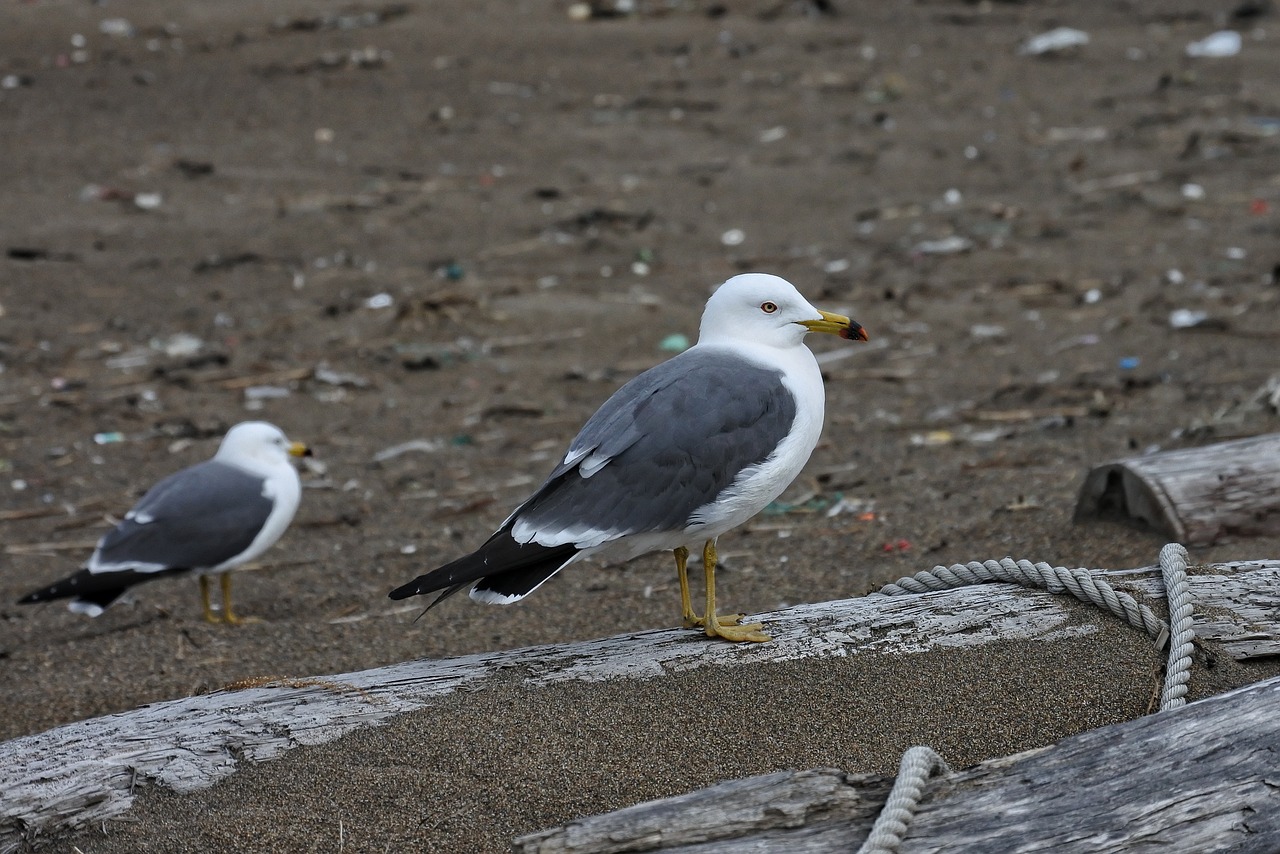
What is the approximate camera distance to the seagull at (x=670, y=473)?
328 cm

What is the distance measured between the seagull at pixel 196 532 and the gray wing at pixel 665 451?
2312mm

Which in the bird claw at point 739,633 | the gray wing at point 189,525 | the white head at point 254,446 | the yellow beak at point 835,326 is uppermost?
the yellow beak at point 835,326

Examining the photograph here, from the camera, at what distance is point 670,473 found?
3.40m

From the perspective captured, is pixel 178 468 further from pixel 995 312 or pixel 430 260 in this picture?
pixel 995 312

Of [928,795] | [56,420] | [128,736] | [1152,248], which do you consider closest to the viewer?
[928,795]

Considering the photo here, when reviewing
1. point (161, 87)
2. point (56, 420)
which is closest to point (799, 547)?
point (56, 420)

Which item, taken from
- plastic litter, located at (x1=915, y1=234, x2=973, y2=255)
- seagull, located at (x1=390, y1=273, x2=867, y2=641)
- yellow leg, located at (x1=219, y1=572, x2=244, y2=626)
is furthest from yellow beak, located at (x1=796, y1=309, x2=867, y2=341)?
plastic litter, located at (x1=915, y1=234, x2=973, y2=255)

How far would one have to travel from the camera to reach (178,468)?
263 inches

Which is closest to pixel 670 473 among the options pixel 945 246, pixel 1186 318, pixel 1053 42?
pixel 1186 318

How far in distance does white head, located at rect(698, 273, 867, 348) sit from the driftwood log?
0.70 m

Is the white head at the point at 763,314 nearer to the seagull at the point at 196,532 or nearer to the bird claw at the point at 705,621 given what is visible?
the bird claw at the point at 705,621

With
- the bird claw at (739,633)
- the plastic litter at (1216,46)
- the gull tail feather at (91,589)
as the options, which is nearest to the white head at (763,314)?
the bird claw at (739,633)

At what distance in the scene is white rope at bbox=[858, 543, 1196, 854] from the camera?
2416mm

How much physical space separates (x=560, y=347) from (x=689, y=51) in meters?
5.35
